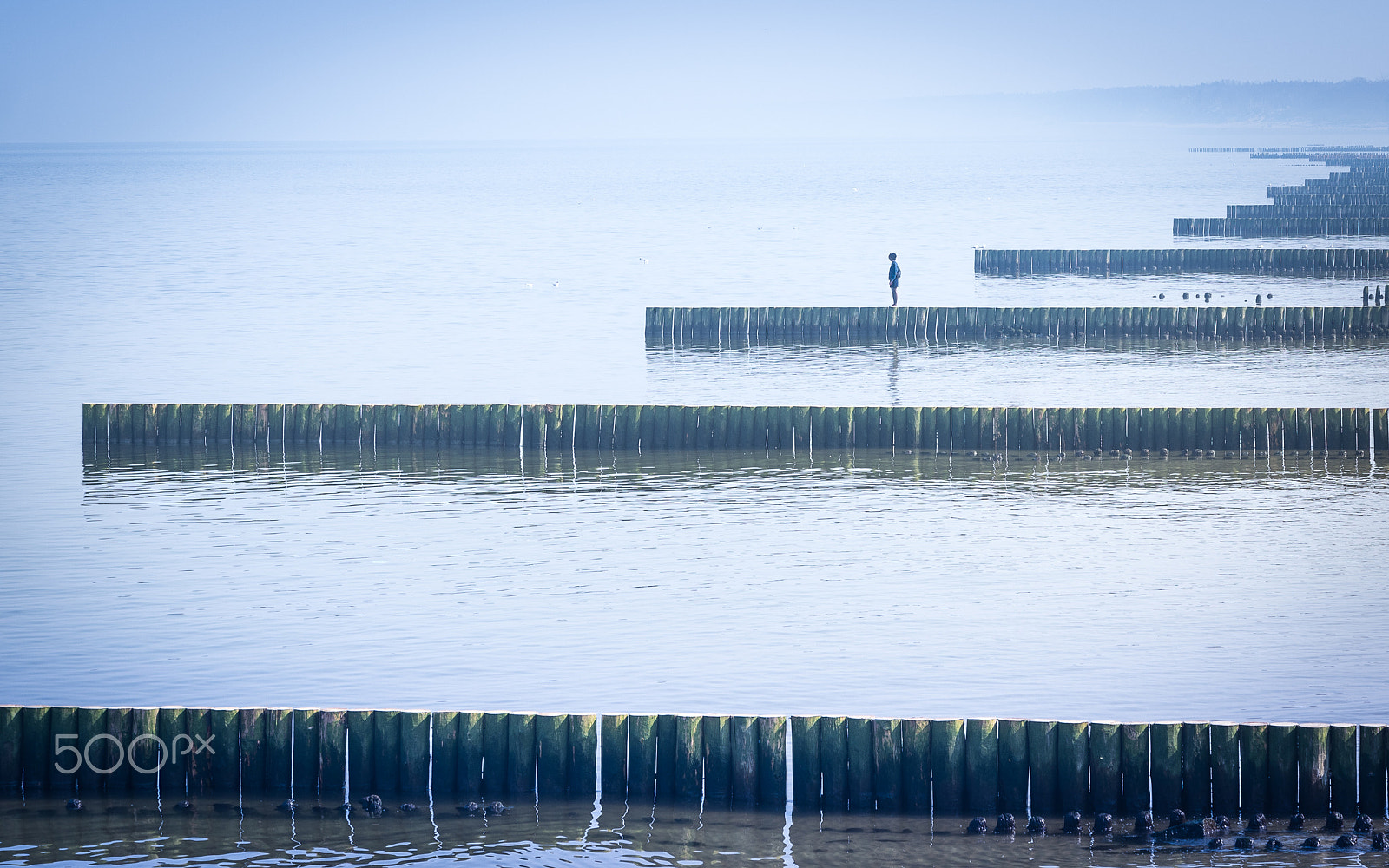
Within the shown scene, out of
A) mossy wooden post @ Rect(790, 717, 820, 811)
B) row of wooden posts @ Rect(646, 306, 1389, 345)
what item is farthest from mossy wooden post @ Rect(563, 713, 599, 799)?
row of wooden posts @ Rect(646, 306, 1389, 345)

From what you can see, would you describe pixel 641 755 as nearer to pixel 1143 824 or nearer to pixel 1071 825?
pixel 1071 825

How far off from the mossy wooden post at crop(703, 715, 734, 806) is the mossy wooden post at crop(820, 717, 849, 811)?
50.5 inches

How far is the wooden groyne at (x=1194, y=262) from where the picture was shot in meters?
102

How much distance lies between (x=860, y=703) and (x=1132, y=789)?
17.4 ft

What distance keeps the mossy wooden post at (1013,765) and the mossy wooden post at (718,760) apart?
3.74 m

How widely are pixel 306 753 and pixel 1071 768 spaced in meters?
10.7

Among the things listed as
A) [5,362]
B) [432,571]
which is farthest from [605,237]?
[432,571]

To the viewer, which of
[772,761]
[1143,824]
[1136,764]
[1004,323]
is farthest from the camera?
[1004,323]

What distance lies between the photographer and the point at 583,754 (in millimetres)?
23781

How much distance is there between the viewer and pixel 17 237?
554 feet

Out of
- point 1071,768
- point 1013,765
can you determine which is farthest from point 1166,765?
point 1013,765

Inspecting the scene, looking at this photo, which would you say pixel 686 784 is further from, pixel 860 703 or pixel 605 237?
pixel 605 237

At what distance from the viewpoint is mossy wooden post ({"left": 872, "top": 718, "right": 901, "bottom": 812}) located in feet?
76.7

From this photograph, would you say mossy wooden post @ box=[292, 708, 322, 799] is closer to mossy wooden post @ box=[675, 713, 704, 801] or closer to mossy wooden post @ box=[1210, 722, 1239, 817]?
mossy wooden post @ box=[675, 713, 704, 801]
